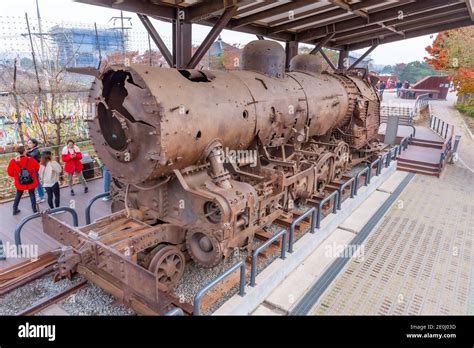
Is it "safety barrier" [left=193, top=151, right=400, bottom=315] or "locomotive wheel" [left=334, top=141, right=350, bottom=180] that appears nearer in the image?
"safety barrier" [left=193, top=151, right=400, bottom=315]

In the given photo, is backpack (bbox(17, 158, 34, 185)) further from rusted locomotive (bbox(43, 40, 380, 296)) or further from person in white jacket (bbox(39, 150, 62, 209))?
rusted locomotive (bbox(43, 40, 380, 296))

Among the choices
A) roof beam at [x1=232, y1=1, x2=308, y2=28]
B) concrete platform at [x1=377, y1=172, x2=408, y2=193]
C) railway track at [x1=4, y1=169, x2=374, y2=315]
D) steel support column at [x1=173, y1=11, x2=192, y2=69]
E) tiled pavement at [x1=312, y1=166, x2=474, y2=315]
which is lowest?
tiled pavement at [x1=312, y1=166, x2=474, y2=315]

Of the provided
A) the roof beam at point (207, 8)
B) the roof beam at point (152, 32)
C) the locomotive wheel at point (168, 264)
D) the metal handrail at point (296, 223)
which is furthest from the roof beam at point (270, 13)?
the locomotive wheel at point (168, 264)

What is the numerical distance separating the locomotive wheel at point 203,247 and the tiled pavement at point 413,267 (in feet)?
6.10

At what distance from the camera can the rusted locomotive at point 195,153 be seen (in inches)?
190

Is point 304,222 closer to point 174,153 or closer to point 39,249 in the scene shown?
point 174,153

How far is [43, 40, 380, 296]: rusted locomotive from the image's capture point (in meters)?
4.84

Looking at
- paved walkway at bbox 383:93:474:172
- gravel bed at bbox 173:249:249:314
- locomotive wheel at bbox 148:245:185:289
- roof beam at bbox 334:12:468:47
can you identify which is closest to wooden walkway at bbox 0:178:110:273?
locomotive wheel at bbox 148:245:185:289

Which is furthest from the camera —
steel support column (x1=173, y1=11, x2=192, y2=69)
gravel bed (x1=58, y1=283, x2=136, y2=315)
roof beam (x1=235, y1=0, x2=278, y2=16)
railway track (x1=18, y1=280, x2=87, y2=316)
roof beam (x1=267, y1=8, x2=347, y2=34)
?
roof beam (x1=267, y1=8, x2=347, y2=34)

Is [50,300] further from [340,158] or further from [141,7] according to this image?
[340,158]

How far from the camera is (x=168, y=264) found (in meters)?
5.39

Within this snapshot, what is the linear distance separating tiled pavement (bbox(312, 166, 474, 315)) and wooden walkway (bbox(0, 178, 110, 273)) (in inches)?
208

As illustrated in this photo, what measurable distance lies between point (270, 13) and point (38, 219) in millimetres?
7639

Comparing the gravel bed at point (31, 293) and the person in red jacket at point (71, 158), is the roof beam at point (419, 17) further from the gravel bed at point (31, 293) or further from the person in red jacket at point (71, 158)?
the gravel bed at point (31, 293)
